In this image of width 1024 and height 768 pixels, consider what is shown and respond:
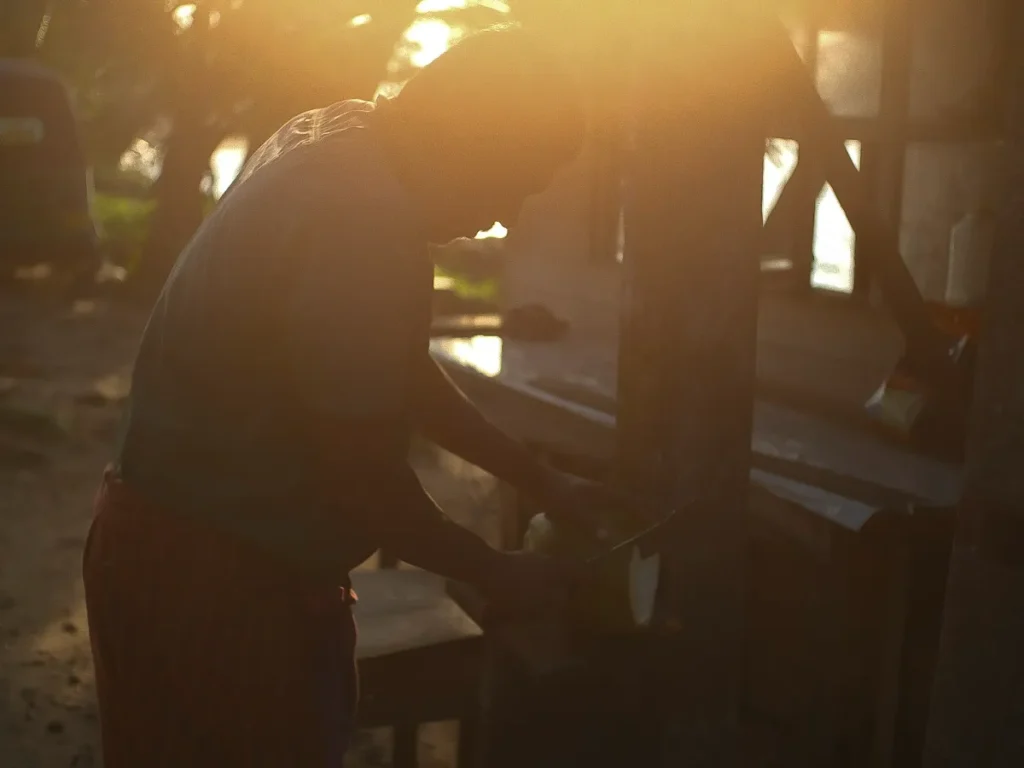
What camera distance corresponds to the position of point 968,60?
13.7 feet

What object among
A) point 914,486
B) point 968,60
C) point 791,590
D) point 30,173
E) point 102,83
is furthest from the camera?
point 102,83

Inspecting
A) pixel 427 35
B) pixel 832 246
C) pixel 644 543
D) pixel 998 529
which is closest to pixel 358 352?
pixel 644 543

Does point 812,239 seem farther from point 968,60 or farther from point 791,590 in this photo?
point 791,590

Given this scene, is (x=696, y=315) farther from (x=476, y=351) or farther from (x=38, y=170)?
(x=38, y=170)

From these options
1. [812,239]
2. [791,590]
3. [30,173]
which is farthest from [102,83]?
[791,590]

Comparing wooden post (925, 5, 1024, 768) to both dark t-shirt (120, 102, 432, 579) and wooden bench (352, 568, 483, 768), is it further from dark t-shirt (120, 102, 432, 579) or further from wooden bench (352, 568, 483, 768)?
wooden bench (352, 568, 483, 768)

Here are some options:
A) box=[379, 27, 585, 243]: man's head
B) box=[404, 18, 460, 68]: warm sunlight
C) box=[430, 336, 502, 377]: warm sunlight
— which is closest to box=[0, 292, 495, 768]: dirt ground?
box=[430, 336, 502, 377]: warm sunlight

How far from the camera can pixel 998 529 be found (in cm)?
225

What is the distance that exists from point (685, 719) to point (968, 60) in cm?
271

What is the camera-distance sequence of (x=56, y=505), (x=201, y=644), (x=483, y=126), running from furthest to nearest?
1. (x=56, y=505)
2. (x=201, y=644)
3. (x=483, y=126)

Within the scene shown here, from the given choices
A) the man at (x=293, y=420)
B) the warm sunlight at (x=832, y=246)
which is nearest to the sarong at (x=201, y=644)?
the man at (x=293, y=420)

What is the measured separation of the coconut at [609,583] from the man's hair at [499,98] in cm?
70

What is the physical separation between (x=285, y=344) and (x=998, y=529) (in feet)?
4.24

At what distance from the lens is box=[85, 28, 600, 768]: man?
1.95 metres
